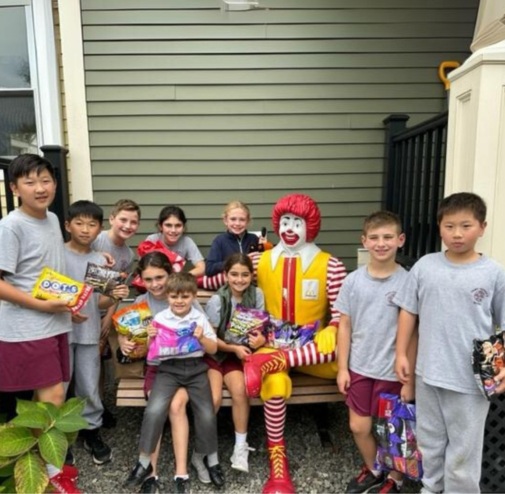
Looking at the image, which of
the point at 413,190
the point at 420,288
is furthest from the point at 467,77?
the point at 413,190

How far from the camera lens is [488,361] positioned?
1.79 meters

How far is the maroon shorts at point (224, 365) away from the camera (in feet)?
8.38

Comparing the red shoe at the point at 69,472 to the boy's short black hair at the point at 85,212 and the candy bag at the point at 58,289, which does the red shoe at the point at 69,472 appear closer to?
the candy bag at the point at 58,289

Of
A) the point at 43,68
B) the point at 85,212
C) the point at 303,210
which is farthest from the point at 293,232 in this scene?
the point at 43,68

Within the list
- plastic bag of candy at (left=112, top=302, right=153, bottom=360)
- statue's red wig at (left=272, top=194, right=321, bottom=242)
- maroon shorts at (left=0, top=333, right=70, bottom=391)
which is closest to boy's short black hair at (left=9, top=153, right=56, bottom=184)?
maroon shorts at (left=0, top=333, right=70, bottom=391)

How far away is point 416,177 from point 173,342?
7.19 feet

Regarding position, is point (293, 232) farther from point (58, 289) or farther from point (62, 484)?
point (62, 484)

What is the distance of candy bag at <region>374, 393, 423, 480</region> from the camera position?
208 centimetres

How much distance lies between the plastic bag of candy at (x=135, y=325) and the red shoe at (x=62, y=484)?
2.18ft

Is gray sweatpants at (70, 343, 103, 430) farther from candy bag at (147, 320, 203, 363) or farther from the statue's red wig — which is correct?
the statue's red wig

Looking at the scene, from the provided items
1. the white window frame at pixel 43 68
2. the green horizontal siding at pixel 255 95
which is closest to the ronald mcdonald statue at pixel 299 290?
the green horizontal siding at pixel 255 95

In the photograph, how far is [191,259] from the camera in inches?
130

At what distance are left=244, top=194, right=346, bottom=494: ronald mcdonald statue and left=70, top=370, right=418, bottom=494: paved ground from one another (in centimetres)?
19

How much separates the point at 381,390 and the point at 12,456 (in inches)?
66.8
